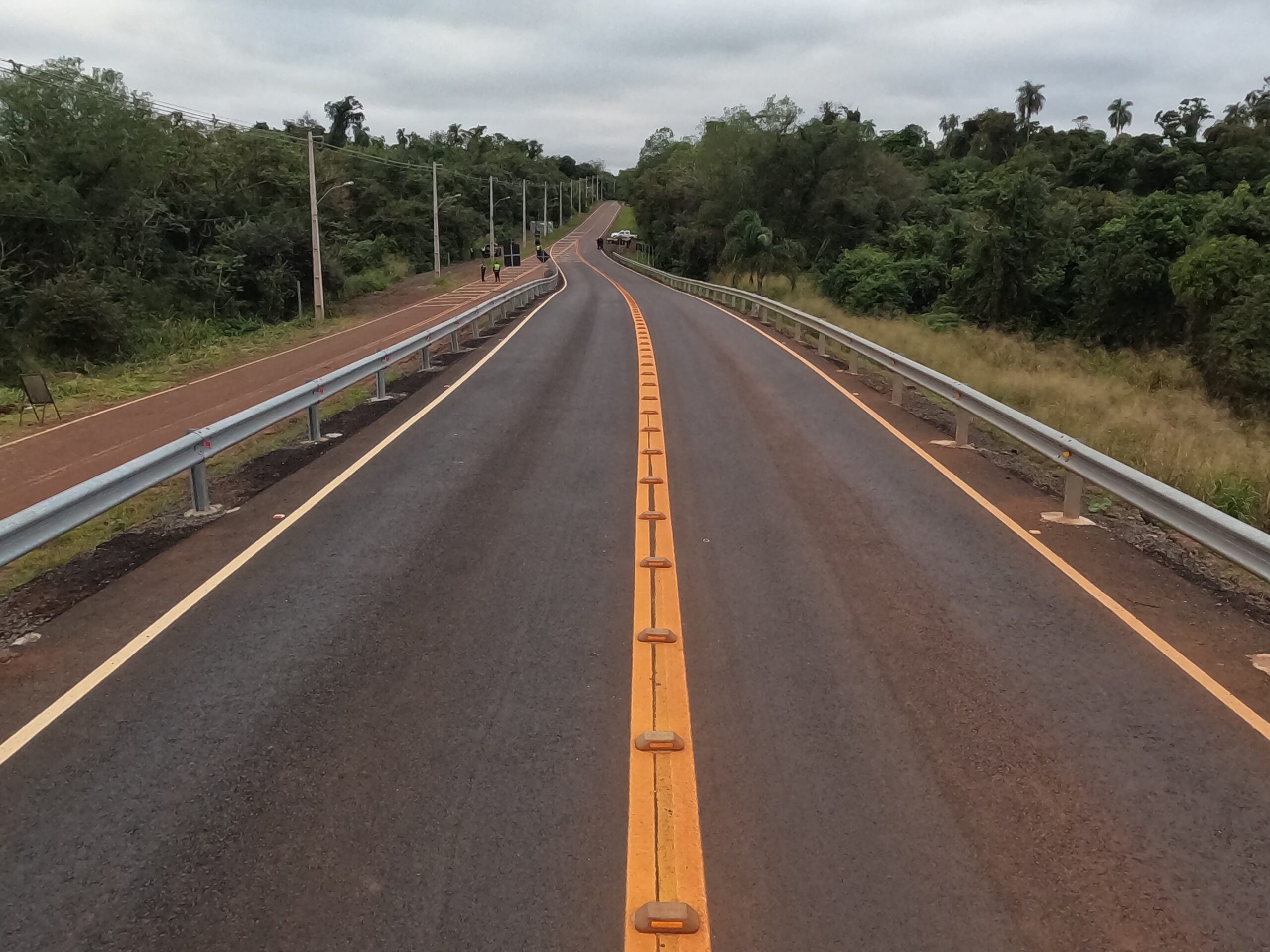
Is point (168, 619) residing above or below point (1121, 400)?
above

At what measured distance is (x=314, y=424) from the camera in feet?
37.6

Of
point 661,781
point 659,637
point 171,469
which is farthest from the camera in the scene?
point 171,469

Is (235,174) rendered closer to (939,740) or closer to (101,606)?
(101,606)

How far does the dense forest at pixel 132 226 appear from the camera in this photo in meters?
30.0

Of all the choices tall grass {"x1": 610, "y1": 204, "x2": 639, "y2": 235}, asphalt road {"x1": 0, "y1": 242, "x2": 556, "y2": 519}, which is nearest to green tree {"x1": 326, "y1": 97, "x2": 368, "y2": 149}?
tall grass {"x1": 610, "y1": 204, "x2": 639, "y2": 235}

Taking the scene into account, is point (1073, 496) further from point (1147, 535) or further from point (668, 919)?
point (668, 919)

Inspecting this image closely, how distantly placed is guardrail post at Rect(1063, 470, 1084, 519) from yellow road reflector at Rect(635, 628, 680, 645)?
450cm

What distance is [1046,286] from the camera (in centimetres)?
3912

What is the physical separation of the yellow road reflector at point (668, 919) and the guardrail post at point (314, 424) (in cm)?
Result: 904

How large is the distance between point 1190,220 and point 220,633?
3627 cm

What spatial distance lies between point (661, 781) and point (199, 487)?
5882 millimetres

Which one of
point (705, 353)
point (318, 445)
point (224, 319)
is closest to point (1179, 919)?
point (318, 445)

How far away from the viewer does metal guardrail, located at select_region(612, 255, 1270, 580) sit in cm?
618

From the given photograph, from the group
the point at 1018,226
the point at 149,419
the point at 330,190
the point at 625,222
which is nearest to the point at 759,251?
the point at 1018,226
